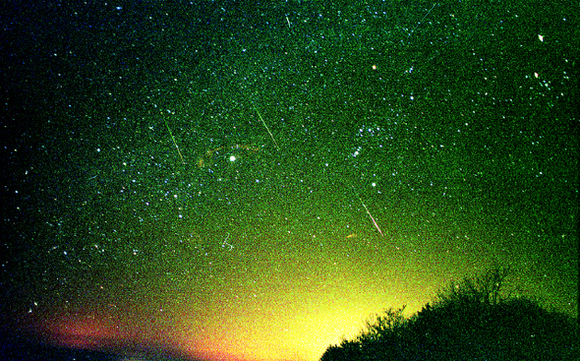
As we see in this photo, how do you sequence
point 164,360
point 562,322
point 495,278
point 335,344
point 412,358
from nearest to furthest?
point 412,358 < point 562,322 < point 335,344 < point 495,278 < point 164,360

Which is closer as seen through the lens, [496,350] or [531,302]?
[496,350]

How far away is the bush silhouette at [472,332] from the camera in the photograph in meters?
6.31

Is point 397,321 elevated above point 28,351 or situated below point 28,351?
below

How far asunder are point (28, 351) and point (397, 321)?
10.7 metres

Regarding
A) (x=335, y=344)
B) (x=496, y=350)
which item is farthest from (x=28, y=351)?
(x=496, y=350)

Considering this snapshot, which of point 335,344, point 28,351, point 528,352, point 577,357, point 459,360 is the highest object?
point 28,351

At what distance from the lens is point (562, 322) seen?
778cm

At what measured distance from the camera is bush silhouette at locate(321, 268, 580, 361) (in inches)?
249

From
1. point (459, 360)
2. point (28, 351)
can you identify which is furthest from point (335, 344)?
point (28, 351)

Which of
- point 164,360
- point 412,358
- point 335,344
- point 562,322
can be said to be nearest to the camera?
point 412,358

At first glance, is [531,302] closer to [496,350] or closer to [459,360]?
[496,350]

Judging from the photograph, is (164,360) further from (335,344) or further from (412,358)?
(412,358)

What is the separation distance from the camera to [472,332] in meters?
7.62

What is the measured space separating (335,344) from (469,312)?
3834 millimetres
